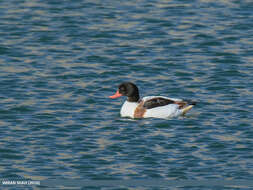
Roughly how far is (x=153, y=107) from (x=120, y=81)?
3.01 m

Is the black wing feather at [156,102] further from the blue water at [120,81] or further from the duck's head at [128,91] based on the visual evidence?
→ the duck's head at [128,91]

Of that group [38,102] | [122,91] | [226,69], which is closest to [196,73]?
[226,69]

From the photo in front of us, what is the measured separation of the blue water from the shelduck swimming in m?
0.31

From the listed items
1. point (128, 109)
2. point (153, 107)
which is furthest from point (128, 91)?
point (153, 107)

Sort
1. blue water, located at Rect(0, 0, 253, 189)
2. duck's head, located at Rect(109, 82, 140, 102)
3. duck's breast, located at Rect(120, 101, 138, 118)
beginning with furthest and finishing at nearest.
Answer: duck's head, located at Rect(109, 82, 140, 102) → duck's breast, located at Rect(120, 101, 138, 118) → blue water, located at Rect(0, 0, 253, 189)

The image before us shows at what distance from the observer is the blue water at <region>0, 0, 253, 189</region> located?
19328 mm

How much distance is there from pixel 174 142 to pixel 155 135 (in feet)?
2.96

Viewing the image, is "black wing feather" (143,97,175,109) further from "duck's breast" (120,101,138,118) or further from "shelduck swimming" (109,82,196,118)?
"duck's breast" (120,101,138,118)

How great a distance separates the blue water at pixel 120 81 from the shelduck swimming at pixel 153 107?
12.3 inches

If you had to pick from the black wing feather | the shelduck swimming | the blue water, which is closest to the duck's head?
the shelduck swimming

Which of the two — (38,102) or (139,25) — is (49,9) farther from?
(38,102)

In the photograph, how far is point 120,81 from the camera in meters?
26.8

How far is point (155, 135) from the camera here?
21.6 metres

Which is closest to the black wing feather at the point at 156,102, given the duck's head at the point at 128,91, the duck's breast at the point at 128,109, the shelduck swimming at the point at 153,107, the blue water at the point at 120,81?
the shelduck swimming at the point at 153,107
